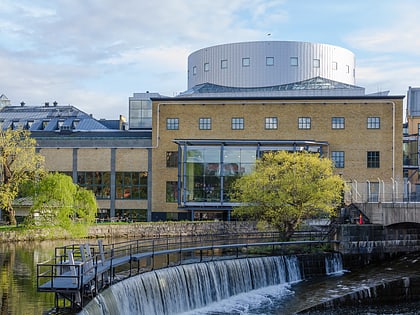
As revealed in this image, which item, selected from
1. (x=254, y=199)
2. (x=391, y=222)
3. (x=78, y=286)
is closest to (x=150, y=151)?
(x=254, y=199)

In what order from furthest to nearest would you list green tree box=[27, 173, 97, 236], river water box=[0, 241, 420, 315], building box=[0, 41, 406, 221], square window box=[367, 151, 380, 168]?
square window box=[367, 151, 380, 168], building box=[0, 41, 406, 221], green tree box=[27, 173, 97, 236], river water box=[0, 241, 420, 315]

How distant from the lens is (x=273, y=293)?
94.8 feet

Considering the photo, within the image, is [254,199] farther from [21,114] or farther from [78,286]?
[21,114]

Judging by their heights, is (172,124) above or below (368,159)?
above

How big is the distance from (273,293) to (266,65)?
41975mm

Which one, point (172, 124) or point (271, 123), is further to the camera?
point (172, 124)

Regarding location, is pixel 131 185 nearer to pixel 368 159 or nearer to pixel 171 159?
pixel 171 159

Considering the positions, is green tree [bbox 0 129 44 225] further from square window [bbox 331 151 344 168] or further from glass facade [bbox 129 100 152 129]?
glass facade [bbox 129 100 152 129]

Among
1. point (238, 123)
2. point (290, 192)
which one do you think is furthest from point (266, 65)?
point (290, 192)

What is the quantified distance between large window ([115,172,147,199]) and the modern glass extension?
218 inches

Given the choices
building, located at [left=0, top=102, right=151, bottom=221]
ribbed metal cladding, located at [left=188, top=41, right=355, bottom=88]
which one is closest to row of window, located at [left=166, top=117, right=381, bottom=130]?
building, located at [left=0, top=102, right=151, bottom=221]

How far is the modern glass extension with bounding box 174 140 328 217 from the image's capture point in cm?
5319

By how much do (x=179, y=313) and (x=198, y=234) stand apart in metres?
25.7

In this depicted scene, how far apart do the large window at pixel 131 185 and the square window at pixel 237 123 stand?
372 inches
